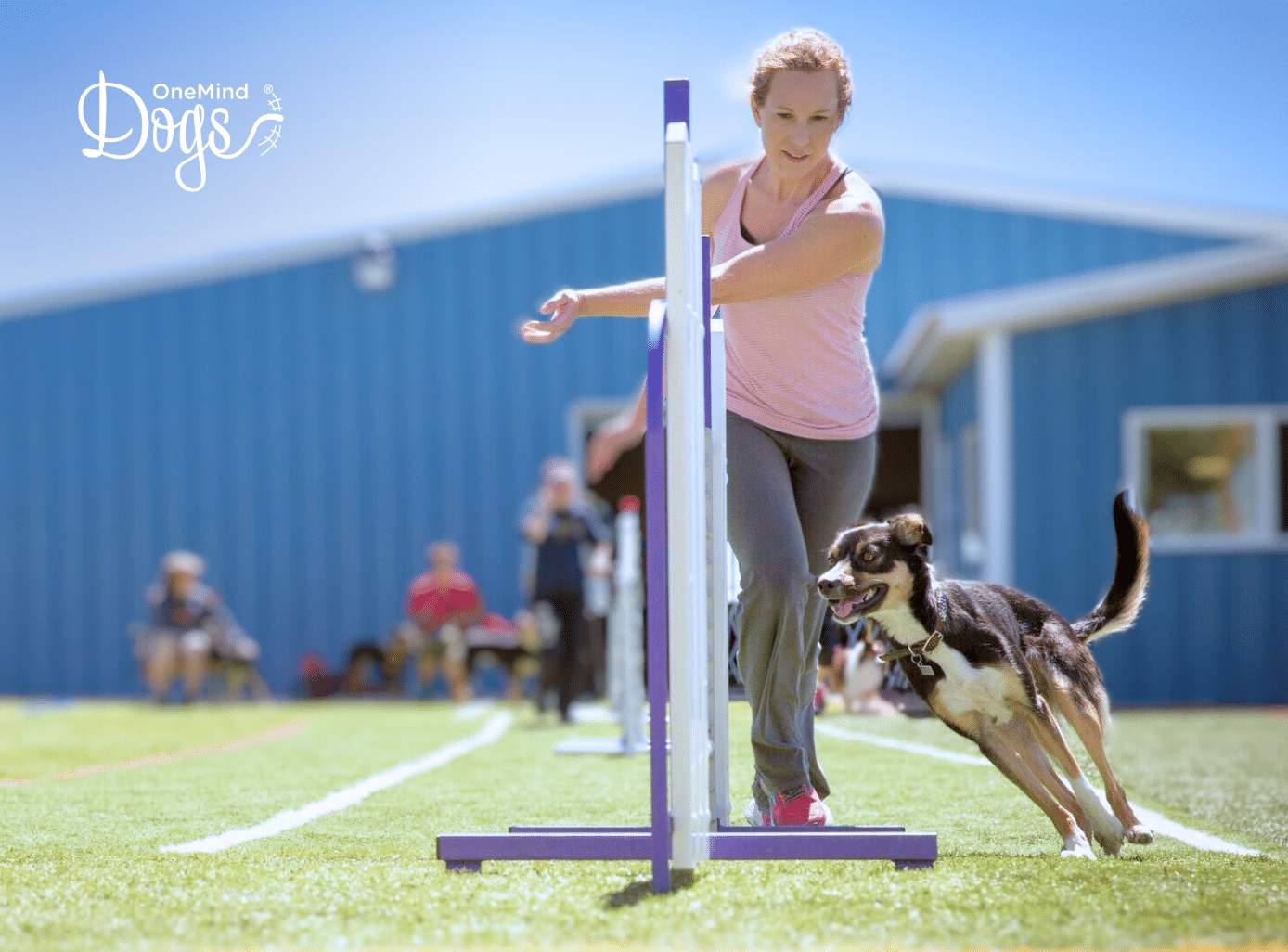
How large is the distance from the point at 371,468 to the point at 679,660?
529 inches

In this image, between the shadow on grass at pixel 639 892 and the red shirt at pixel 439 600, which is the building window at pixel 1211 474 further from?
the shadow on grass at pixel 639 892

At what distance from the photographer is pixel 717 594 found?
3.54 meters

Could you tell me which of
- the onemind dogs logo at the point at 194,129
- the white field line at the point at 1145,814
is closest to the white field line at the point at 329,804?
the white field line at the point at 1145,814

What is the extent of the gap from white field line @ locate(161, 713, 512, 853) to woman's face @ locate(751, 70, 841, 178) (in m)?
2.21

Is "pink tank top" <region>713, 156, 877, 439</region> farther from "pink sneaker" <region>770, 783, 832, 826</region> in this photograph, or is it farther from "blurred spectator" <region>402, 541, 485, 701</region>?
"blurred spectator" <region>402, 541, 485, 701</region>

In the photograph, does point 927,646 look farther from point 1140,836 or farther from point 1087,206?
point 1087,206

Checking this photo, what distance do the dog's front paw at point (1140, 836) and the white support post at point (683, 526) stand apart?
46.1 inches

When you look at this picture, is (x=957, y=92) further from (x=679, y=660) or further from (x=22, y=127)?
(x=679, y=660)

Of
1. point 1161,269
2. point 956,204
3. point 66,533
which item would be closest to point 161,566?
point 66,533

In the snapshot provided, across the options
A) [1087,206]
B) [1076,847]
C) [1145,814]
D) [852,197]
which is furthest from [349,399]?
[1076,847]

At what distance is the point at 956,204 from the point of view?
52.4 ft

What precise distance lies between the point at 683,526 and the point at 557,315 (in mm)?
582

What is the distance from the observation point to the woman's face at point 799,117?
11.6ft

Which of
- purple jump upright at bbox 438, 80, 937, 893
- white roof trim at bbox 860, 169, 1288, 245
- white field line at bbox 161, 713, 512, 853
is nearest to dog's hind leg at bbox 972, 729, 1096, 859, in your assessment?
purple jump upright at bbox 438, 80, 937, 893
